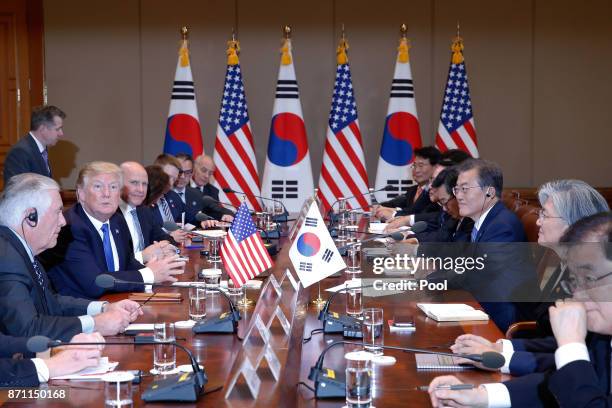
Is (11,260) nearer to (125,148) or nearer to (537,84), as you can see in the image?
(125,148)

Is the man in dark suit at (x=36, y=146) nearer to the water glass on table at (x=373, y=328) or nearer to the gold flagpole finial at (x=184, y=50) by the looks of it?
the gold flagpole finial at (x=184, y=50)

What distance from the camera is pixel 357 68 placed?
8523 mm

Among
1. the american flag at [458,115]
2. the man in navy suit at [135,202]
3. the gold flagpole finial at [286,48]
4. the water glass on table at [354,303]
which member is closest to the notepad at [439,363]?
the water glass on table at [354,303]

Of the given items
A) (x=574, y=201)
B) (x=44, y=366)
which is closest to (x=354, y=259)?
(x=574, y=201)

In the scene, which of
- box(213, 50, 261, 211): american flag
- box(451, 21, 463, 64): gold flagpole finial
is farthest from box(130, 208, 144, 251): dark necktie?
box(451, 21, 463, 64): gold flagpole finial

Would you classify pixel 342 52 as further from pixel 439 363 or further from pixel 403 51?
pixel 439 363

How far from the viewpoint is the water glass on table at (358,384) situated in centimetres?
195

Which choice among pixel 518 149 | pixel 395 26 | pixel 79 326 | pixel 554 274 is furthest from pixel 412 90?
pixel 79 326

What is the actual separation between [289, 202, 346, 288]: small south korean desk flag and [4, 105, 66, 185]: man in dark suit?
12.5 ft

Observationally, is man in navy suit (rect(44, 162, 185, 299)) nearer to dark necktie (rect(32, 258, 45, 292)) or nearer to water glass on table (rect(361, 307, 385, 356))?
dark necktie (rect(32, 258, 45, 292))

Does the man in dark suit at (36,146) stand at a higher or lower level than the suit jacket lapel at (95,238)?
higher

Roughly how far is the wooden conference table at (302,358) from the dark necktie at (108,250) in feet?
2.26

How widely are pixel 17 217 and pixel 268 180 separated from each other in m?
5.30

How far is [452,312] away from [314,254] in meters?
0.55
